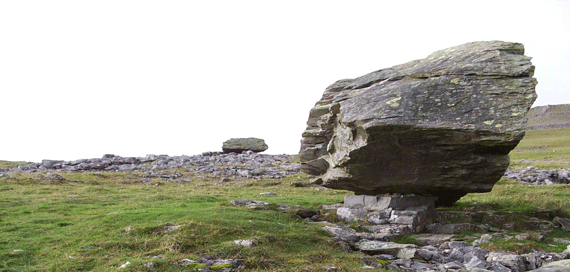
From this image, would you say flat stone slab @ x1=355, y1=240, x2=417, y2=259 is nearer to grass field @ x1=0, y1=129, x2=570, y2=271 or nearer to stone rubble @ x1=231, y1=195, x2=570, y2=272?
stone rubble @ x1=231, y1=195, x2=570, y2=272

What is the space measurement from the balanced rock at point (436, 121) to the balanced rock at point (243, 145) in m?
51.4

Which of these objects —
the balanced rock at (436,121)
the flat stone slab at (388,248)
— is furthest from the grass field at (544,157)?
the flat stone slab at (388,248)

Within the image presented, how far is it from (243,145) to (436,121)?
5817 centimetres

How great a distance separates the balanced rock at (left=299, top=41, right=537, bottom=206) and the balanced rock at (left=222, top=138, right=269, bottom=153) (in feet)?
169

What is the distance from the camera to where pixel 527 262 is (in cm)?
1323

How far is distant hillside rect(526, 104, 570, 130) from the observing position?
456ft

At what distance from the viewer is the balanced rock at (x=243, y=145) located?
72062 millimetres

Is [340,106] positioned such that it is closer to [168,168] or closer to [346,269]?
[346,269]

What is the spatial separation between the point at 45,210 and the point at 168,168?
30.4 m

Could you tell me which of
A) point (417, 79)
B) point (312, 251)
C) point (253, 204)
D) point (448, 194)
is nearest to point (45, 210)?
point (253, 204)

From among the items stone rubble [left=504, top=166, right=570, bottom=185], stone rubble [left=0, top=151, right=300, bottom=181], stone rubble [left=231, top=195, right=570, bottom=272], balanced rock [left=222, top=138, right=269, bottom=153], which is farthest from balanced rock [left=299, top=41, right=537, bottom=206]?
balanced rock [left=222, top=138, right=269, bottom=153]

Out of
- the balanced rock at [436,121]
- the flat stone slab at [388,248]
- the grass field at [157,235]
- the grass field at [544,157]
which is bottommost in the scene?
the flat stone slab at [388,248]

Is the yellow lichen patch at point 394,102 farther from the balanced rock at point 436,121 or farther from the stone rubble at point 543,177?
the stone rubble at point 543,177

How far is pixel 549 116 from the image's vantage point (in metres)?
146
